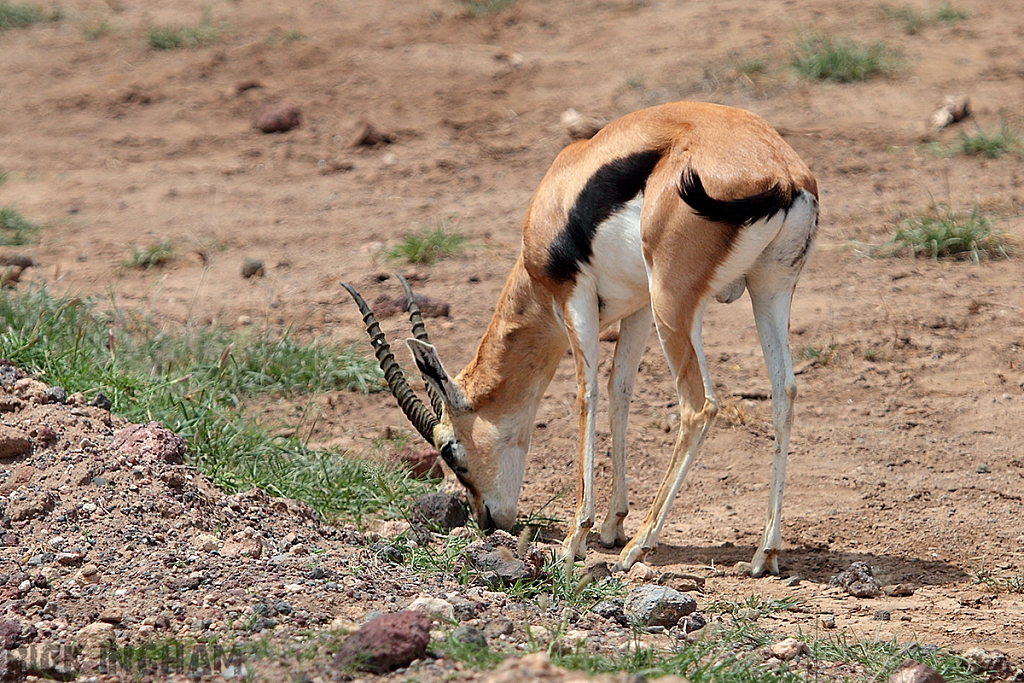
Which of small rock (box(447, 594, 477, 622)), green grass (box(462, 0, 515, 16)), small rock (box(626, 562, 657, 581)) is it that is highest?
green grass (box(462, 0, 515, 16))

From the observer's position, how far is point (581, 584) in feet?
14.1

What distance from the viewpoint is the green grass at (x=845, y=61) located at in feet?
37.0

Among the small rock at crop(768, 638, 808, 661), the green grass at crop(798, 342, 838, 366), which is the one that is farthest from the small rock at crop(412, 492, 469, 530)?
the green grass at crop(798, 342, 838, 366)

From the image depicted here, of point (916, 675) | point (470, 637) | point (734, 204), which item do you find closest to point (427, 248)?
point (734, 204)

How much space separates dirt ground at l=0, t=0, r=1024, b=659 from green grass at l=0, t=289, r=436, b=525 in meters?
0.40

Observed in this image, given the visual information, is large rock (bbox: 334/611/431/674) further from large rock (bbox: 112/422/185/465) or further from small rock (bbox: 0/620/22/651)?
large rock (bbox: 112/422/185/465)

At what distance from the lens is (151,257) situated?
9.20 meters

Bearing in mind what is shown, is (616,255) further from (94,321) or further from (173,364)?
(94,321)

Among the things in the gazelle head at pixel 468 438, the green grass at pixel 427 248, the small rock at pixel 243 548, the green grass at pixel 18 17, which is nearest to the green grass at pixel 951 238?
the green grass at pixel 427 248

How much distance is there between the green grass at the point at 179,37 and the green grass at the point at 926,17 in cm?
826

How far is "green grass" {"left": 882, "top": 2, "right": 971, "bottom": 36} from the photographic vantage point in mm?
12109

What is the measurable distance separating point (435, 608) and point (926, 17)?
10585mm

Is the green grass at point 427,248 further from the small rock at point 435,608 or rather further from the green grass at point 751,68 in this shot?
the small rock at point 435,608

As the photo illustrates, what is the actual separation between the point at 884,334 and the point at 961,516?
6.73 ft
